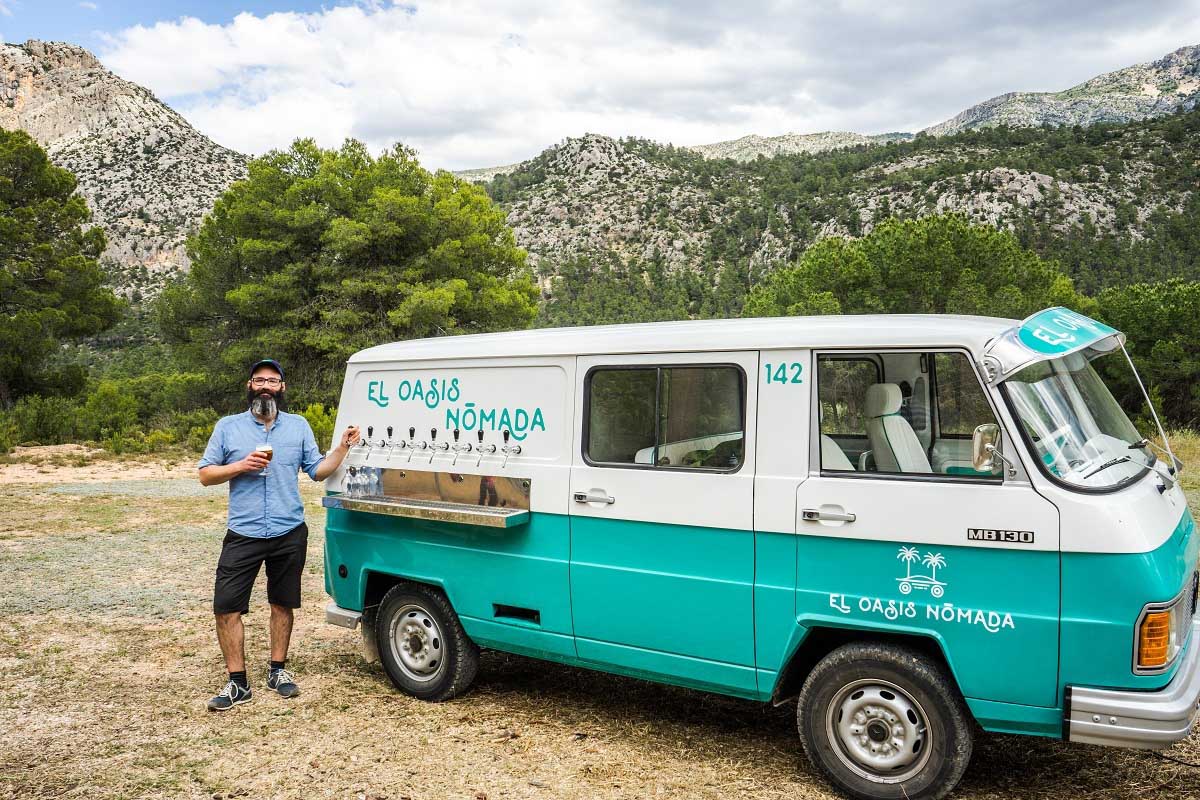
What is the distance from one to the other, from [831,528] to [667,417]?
1.10m

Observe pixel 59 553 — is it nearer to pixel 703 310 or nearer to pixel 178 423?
pixel 178 423

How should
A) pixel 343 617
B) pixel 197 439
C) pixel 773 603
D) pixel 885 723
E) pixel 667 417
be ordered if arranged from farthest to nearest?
pixel 197 439, pixel 343 617, pixel 667 417, pixel 773 603, pixel 885 723

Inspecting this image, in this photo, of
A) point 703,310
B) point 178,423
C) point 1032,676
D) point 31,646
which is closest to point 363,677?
point 31,646

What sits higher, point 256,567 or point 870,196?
point 870,196

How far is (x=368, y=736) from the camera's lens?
5.13 meters

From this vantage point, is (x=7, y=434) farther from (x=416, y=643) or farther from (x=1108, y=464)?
(x=1108, y=464)

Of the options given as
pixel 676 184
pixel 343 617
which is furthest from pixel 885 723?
pixel 676 184

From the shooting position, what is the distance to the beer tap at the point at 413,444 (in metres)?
5.75

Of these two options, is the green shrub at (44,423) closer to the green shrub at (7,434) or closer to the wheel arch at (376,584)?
the green shrub at (7,434)

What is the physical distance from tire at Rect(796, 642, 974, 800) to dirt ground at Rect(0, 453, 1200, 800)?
0.89 ft

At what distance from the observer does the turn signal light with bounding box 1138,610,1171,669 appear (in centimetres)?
354

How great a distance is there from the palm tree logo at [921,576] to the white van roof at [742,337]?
0.98m

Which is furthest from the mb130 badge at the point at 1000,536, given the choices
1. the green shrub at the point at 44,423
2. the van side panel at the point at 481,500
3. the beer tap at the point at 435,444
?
the green shrub at the point at 44,423

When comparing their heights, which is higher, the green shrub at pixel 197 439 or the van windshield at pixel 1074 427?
the van windshield at pixel 1074 427
